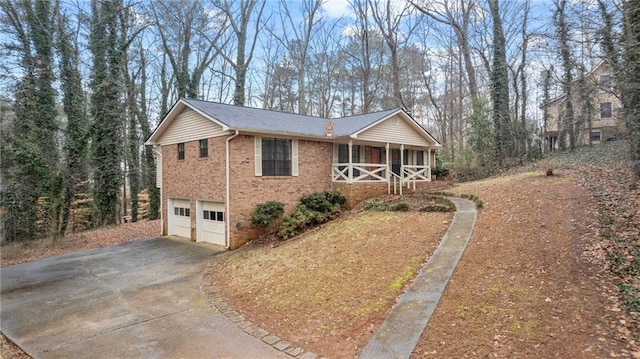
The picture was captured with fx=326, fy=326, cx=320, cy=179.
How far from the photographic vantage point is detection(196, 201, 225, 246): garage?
A: 1263cm

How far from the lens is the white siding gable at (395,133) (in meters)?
15.6

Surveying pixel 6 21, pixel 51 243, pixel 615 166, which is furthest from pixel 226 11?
pixel 615 166

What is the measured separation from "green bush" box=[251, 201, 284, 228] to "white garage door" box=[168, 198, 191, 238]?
4043 mm

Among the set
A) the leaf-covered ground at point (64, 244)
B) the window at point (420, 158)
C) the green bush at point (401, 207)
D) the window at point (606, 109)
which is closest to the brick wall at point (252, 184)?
the green bush at point (401, 207)

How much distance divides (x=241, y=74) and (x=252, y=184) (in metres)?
14.7

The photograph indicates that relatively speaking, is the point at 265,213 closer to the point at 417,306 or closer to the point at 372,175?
the point at 372,175

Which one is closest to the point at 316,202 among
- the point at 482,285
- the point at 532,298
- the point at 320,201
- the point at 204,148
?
the point at 320,201

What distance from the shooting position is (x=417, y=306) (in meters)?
5.49

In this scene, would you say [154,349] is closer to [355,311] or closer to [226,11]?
[355,311]

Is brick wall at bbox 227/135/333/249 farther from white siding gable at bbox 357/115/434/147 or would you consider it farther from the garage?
white siding gable at bbox 357/115/434/147

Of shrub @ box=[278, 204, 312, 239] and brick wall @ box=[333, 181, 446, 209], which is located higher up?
brick wall @ box=[333, 181, 446, 209]

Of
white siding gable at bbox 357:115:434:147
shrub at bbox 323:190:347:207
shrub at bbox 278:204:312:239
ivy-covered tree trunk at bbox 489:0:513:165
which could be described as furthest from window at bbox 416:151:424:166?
shrub at bbox 278:204:312:239

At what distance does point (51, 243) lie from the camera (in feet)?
45.6

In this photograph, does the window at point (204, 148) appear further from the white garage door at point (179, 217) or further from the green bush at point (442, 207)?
the green bush at point (442, 207)
